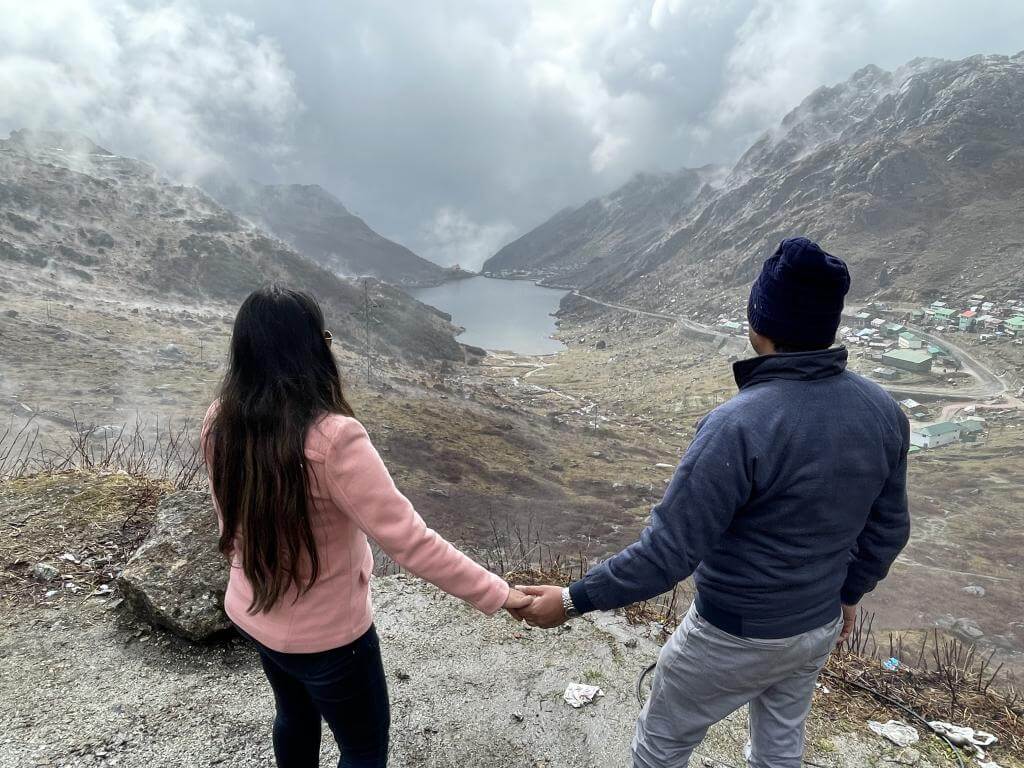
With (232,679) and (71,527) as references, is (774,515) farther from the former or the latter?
(71,527)

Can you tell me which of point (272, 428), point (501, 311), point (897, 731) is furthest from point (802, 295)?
point (501, 311)

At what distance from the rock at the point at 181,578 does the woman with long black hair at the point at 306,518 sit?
1554 millimetres

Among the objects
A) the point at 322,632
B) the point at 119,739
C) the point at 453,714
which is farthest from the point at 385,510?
the point at 119,739

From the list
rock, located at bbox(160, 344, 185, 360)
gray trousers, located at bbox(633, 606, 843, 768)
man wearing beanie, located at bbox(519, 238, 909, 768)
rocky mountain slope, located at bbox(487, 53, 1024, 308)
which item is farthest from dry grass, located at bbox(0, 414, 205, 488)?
rocky mountain slope, located at bbox(487, 53, 1024, 308)

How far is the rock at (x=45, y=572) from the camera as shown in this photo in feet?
10.4

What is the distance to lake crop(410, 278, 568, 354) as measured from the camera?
259ft

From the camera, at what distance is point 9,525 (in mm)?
3521

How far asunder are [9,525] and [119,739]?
2140 mm

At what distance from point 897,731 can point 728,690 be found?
169 cm

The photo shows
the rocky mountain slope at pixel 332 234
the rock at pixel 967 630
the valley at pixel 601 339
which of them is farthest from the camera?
the rocky mountain slope at pixel 332 234

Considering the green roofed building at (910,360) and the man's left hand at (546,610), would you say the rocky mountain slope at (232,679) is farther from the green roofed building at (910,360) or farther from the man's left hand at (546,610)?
the green roofed building at (910,360)

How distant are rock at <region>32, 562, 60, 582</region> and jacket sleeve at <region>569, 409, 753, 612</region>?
137 inches

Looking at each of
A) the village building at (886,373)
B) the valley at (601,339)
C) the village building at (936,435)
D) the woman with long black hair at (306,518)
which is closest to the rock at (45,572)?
the valley at (601,339)

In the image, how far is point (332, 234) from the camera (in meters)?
175
